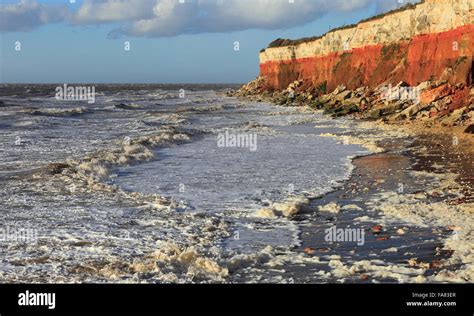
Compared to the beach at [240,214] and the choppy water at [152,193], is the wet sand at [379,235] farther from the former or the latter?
the choppy water at [152,193]

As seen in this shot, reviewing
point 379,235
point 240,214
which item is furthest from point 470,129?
point 379,235

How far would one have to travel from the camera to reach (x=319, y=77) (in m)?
68.4

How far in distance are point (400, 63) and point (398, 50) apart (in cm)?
376

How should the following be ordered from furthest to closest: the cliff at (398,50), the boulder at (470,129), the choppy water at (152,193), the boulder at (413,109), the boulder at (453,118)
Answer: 1. the cliff at (398,50)
2. the boulder at (413,109)
3. the boulder at (453,118)
4. the boulder at (470,129)
5. the choppy water at (152,193)

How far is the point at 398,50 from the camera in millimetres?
44781

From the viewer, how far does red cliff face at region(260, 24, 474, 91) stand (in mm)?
30469

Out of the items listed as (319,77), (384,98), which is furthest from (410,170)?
(319,77)

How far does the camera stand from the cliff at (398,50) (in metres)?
31.3

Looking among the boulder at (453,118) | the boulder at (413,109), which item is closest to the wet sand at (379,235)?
the boulder at (453,118)

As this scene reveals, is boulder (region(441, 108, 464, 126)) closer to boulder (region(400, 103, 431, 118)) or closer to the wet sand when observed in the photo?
boulder (region(400, 103, 431, 118))

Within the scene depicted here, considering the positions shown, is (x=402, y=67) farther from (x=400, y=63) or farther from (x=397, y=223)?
(x=397, y=223)

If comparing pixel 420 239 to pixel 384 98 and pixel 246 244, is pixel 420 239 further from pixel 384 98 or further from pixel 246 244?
pixel 384 98
